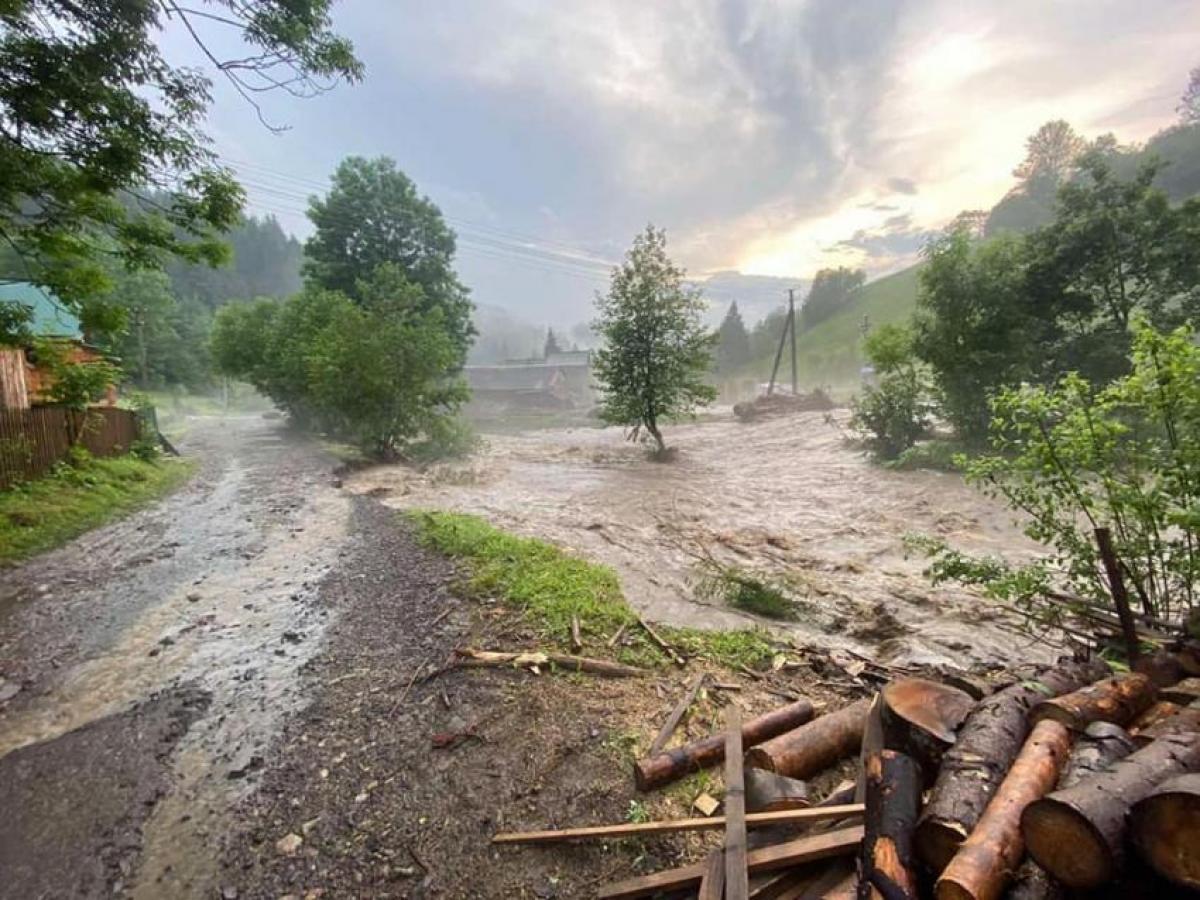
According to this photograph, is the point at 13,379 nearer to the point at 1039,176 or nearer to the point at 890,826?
the point at 890,826

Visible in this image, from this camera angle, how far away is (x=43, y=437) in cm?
991

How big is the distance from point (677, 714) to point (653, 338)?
50.7ft

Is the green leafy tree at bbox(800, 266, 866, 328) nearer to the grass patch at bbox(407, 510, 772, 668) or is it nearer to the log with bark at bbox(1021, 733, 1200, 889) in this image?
the grass patch at bbox(407, 510, 772, 668)

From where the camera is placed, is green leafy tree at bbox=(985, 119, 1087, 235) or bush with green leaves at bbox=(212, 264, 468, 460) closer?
bush with green leaves at bbox=(212, 264, 468, 460)

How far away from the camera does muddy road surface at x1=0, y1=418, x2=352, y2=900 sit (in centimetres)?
253

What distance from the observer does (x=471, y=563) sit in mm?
6211

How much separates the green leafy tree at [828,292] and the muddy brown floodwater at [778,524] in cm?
5200

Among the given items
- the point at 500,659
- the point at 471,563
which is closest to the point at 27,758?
the point at 500,659

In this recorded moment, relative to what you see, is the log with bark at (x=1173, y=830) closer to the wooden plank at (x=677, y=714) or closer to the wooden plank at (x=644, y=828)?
the wooden plank at (x=644, y=828)

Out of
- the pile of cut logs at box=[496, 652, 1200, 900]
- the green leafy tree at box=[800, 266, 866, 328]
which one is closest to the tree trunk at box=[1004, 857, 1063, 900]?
the pile of cut logs at box=[496, 652, 1200, 900]

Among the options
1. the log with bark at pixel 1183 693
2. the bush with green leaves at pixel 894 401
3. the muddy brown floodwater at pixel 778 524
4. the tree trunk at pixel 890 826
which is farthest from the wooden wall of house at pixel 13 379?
the bush with green leaves at pixel 894 401

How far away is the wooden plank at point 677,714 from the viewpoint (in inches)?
115

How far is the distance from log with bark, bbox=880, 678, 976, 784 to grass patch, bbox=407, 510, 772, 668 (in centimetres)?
153

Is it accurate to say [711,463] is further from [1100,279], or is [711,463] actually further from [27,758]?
[27,758]
